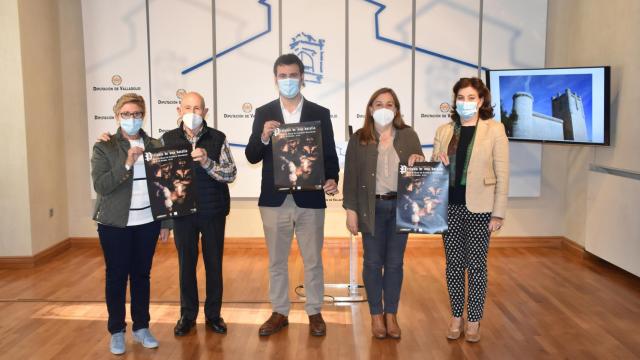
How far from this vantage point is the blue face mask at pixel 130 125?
11.2 feet

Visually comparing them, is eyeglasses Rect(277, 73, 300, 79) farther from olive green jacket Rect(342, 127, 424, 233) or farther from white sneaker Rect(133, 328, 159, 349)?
white sneaker Rect(133, 328, 159, 349)

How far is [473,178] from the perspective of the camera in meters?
3.58

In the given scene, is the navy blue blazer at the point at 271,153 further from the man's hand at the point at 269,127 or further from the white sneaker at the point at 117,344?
the white sneaker at the point at 117,344

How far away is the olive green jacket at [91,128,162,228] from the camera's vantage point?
337 centimetres

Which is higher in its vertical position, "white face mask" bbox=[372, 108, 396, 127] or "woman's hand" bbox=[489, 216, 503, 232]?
"white face mask" bbox=[372, 108, 396, 127]

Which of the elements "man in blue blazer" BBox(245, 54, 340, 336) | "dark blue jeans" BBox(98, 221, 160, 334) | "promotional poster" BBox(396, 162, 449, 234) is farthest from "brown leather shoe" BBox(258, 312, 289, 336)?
"promotional poster" BBox(396, 162, 449, 234)

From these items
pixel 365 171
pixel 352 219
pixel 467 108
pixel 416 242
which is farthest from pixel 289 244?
pixel 416 242

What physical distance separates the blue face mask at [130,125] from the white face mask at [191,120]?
0.28 m

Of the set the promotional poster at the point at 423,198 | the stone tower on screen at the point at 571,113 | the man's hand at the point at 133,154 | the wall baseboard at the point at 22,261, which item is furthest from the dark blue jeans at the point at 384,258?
the wall baseboard at the point at 22,261

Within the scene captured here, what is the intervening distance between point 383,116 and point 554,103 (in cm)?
262

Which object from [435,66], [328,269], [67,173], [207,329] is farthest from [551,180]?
[67,173]

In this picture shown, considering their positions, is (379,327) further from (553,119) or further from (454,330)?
(553,119)

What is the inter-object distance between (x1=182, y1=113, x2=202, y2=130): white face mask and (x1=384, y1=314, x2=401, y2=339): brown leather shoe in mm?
1696

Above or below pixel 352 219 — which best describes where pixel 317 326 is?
below
